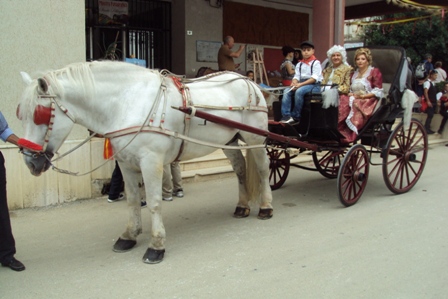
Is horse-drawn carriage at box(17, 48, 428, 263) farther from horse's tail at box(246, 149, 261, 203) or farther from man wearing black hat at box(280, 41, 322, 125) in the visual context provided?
man wearing black hat at box(280, 41, 322, 125)

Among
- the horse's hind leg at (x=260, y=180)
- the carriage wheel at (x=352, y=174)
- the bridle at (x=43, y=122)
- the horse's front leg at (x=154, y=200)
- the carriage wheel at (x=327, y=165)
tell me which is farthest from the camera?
the carriage wheel at (x=327, y=165)

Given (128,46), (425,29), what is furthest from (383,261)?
(425,29)

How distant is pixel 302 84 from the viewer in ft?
19.3

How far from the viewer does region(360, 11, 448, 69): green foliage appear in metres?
19.2

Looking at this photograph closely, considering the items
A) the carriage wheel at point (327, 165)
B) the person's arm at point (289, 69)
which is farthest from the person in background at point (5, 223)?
the person's arm at point (289, 69)

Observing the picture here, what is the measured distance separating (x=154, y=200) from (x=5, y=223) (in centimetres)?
135

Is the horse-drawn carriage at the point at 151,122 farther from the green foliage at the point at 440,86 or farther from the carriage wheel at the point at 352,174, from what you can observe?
the green foliage at the point at 440,86

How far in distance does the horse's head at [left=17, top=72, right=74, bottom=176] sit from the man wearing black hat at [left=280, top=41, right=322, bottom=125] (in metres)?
3.16

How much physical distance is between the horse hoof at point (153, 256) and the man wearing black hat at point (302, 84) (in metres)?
2.66

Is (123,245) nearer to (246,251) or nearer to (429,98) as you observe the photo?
(246,251)

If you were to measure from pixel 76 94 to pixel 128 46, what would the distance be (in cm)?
706

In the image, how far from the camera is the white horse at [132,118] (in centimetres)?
376

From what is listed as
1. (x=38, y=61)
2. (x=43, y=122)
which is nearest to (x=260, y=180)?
(x=43, y=122)

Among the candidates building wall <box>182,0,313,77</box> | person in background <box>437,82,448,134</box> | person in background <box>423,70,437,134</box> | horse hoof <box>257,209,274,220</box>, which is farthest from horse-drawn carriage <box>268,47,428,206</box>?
person in background <box>437,82,448,134</box>
